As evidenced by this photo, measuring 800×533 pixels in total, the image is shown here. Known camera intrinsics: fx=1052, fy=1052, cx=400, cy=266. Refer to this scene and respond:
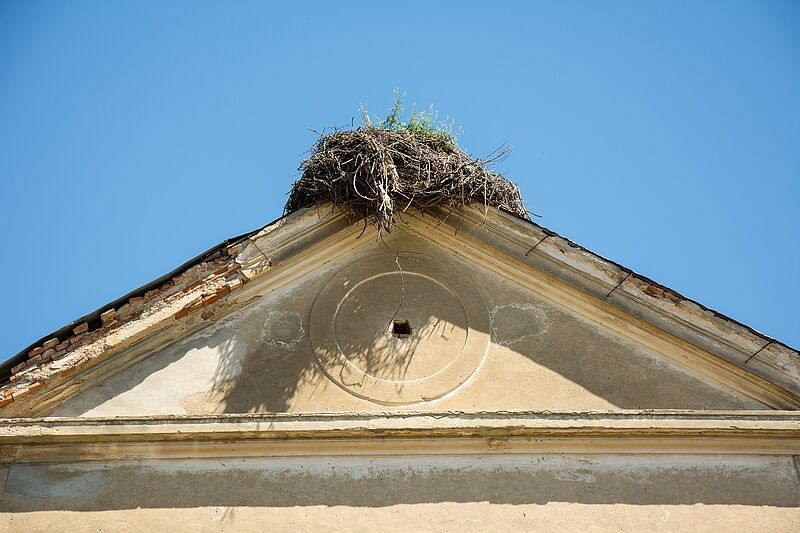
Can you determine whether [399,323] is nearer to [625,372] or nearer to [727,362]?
[625,372]

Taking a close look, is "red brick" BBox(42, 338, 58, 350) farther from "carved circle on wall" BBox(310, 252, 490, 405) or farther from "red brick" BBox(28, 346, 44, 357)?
"carved circle on wall" BBox(310, 252, 490, 405)

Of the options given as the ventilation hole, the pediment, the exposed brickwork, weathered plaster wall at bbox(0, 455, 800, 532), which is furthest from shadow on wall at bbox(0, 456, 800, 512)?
the ventilation hole

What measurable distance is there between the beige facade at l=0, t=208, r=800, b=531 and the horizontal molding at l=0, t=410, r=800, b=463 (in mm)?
14

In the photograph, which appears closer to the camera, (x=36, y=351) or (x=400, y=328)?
(x=36, y=351)

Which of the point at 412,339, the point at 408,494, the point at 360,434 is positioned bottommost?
the point at 408,494

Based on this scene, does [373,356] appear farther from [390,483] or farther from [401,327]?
[390,483]

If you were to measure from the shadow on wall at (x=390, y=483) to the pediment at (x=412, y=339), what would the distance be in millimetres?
482

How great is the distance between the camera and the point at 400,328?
7641 mm

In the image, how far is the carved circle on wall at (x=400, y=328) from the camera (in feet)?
24.0

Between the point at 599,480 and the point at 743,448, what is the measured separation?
1021mm

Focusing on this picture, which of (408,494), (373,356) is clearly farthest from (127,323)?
(408,494)

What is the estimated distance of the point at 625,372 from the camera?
24.3 feet

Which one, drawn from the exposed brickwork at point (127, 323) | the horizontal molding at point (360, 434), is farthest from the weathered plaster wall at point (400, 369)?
the horizontal molding at point (360, 434)

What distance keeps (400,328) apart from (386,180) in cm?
110
